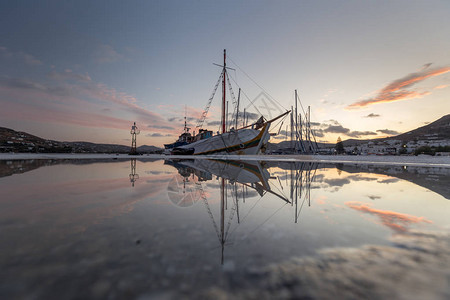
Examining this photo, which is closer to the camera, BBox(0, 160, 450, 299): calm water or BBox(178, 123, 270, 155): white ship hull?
BBox(0, 160, 450, 299): calm water

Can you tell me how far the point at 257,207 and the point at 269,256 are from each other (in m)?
2.32

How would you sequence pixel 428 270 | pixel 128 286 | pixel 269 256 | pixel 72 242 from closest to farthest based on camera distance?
pixel 128 286, pixel 428 270, pixel 269 256, pixel 72 242

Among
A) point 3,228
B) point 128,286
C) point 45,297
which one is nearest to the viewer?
point 45,297

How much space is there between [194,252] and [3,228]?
3.09 meters

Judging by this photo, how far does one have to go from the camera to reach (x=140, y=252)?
2.37 m

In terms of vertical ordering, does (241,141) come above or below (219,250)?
above

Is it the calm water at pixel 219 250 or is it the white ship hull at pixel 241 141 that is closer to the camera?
the calm water at pixel 219 250

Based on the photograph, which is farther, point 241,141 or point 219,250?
point 241,141

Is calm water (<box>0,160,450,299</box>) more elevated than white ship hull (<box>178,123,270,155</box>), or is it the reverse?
white ship hull (<box>178,123,270,155</box>)

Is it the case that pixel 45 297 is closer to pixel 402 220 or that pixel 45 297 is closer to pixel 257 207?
pixel 257 207

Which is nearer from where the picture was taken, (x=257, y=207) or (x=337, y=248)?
(x=337, y=248)

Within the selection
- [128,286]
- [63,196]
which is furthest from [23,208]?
[128,286]

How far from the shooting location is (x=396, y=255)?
97.1 inches

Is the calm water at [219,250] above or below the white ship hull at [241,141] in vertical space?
below
